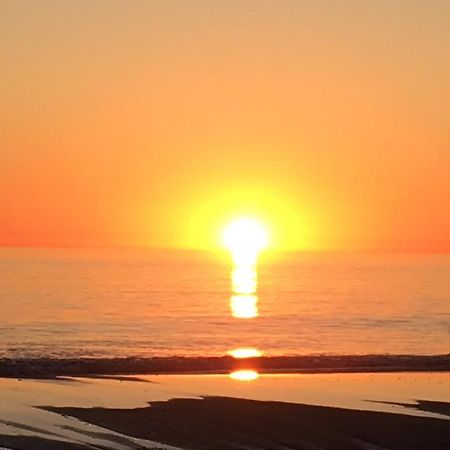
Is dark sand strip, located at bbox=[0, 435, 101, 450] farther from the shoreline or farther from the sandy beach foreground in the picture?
the shoreline

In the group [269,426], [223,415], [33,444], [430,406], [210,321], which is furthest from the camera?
[210,321]

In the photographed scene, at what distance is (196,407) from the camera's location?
23.3m

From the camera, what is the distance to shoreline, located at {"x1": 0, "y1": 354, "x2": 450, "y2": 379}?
33.7m

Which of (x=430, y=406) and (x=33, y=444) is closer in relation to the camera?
(x=33, y=444)

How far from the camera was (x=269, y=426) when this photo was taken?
21047 mm

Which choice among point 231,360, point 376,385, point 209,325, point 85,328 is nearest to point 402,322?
point 209,325

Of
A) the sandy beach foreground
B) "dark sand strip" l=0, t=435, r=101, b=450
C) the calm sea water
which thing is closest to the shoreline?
the sandy beach foreground

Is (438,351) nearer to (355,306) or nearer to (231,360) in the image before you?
(231,360)

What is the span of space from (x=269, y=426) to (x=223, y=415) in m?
1.56

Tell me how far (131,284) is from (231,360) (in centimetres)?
8758

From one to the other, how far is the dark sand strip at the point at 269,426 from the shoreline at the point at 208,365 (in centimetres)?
1006

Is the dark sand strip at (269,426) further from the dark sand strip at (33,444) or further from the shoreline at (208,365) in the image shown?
the shoreline at (208,365)

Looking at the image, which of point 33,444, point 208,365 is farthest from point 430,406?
point 208,365

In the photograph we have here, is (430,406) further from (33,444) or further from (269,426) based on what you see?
(33,444)
